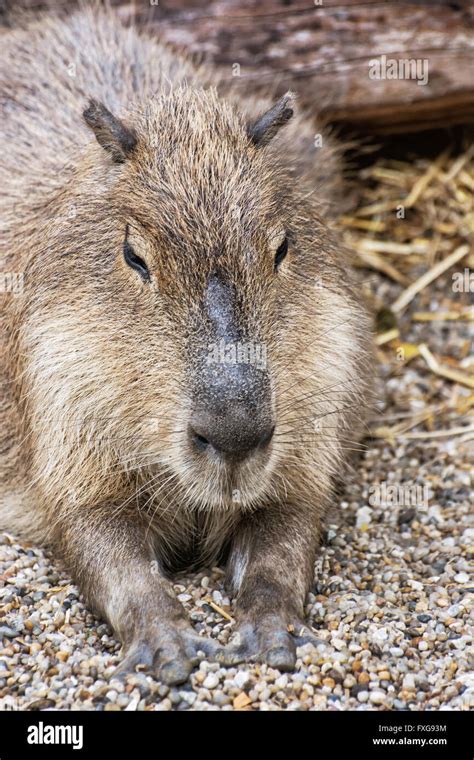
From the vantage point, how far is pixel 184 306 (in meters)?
4.29

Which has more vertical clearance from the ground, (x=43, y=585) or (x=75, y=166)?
(x=75, y=166)

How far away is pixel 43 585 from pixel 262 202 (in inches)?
77.3

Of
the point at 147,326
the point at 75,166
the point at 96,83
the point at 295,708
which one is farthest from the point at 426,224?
the point at 295,708

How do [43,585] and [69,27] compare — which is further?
[69,27]

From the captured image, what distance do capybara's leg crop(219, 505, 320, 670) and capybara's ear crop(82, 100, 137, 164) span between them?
1.72m

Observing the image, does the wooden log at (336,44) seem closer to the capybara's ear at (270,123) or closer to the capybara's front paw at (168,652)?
the capybara's ear at (270,123)

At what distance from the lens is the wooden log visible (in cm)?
693

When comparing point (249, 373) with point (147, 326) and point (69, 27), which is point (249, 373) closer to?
point (147, 326)

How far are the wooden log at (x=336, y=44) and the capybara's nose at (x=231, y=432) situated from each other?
3.71m

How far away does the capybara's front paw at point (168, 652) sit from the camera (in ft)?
13.5

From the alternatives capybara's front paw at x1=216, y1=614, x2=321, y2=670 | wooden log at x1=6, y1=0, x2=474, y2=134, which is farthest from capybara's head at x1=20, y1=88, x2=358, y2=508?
wooden log at x1=6, y1=0, x2=474, y2=134

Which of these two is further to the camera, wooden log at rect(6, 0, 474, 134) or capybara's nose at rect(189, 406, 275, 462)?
wooden log at rect(6, 0, 474, 134)

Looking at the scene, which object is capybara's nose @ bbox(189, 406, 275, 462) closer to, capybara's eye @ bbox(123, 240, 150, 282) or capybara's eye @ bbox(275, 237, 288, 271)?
capybara's eye @ bbox(123, 240, 150, 282)

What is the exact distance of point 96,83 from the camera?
21.3 feet
